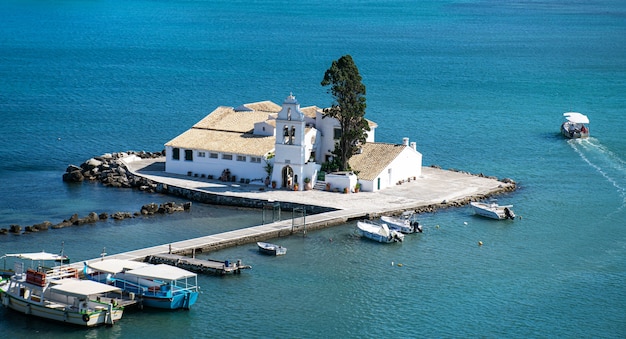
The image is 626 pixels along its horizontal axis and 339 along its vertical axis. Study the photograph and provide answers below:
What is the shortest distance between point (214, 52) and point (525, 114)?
2783 inches

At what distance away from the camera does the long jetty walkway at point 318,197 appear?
71688 millimetres

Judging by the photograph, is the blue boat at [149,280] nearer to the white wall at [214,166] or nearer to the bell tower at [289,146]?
the bell tower at [289,146]

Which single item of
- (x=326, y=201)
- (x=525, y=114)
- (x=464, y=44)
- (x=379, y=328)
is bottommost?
(x=379, y=328)

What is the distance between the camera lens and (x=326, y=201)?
7881 cm

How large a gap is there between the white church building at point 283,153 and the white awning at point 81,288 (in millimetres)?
25074

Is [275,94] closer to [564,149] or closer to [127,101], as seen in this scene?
[127,101]

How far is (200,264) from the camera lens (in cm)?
6488

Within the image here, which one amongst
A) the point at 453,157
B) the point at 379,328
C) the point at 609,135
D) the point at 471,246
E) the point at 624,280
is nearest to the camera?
the point at 379,328

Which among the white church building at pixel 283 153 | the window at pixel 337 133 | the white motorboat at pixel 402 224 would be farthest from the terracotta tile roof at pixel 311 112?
the white motorboat at pixel 402 224

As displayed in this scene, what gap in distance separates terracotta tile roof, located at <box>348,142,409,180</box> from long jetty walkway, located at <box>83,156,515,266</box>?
4.97 feet

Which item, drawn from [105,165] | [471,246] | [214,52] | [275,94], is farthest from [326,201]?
[214,52]

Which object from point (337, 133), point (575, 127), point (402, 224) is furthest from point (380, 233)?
point (575, 127)

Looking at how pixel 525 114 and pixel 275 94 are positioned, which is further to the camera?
pixel 275 94

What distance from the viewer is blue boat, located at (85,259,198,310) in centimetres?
5891
